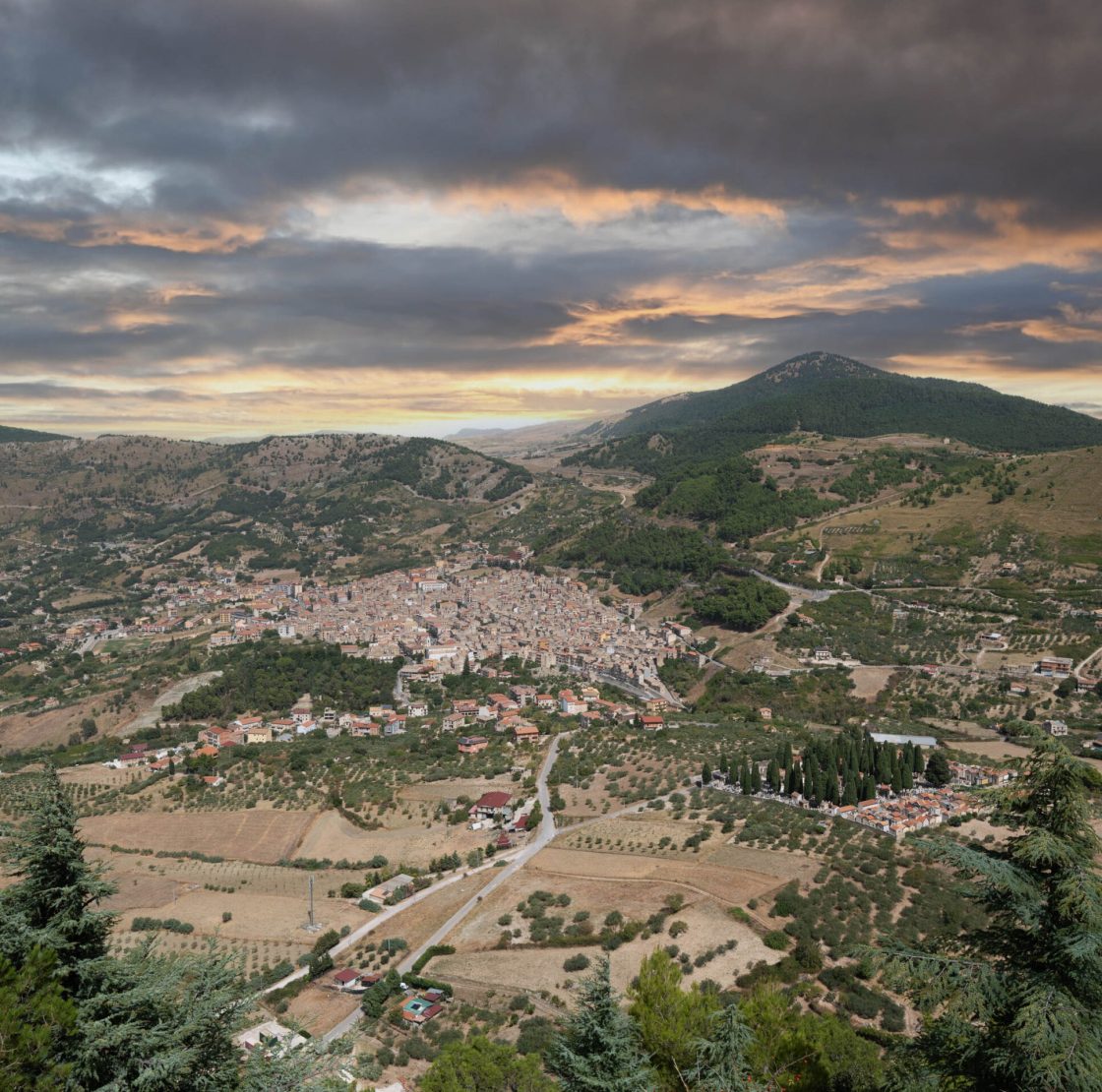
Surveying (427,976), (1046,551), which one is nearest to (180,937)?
(427,976)

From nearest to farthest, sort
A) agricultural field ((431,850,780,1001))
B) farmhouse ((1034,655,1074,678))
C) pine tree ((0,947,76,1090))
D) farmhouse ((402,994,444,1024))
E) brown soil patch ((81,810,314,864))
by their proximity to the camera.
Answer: pine tree ((0,947,76,1090))
farmhouse ((402,994,444,1024))
agricultural field ((431,850,780,1001))
brown soil patch ((81,810,314,864))
farmhouse ((1034,655,1074,678))

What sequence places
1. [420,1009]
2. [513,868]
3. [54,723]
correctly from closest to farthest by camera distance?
[420,1009], [513,868], [54,723]

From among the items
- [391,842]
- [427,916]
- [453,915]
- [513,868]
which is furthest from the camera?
[391,842]

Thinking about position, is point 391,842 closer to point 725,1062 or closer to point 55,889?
point 725,1062

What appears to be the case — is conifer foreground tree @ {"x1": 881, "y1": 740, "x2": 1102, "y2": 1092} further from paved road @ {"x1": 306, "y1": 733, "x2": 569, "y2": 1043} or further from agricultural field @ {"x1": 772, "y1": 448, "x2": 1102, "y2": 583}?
agricultural field @ {"x1": 772, "y1": 448, "x2": 1102, "y2": 583}

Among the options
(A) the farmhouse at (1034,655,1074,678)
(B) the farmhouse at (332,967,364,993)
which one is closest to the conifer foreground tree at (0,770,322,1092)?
(B) the farmhouse at (332,967,364,993)

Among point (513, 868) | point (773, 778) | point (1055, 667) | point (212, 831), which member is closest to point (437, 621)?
point (212, 831)

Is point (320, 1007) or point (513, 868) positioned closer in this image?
point (320, 1007)
